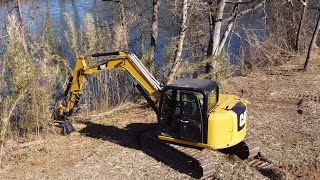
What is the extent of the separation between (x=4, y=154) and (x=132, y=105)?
4.18 m

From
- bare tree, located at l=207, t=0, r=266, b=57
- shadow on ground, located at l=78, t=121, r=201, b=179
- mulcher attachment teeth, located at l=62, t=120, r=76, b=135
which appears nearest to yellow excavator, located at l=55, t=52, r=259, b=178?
shadow on ground, located at l=78, t=121, r=201, b=179

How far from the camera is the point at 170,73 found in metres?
12.5

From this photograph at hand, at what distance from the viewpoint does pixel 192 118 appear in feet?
26.9

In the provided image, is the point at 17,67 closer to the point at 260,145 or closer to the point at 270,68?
the point at 260,145

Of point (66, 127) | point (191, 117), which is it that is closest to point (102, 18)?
point (66, 127)

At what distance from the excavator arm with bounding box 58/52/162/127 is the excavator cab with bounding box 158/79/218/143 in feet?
1.44

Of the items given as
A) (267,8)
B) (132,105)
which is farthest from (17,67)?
(267,8)

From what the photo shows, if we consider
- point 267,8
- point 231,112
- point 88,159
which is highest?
point 267,8

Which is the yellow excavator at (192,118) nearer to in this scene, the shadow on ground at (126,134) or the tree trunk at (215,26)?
the shadow on ground at (126,134)

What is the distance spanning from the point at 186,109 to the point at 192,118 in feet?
0.68

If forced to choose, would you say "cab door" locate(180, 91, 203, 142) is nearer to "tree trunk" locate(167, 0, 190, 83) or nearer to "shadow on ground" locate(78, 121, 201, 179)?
"shadow on ground" locate(78, 121, 201, 179)

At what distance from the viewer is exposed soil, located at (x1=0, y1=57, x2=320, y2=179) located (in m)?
8.46

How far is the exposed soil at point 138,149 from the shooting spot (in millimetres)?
8461

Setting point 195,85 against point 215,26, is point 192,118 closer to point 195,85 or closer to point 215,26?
point 195,85
